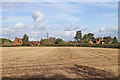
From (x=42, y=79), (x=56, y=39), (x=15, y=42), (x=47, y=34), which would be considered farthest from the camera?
(x=56, y=39)

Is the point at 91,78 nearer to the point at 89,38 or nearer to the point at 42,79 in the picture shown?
the point at 42,79

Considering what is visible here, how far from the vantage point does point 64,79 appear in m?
6.95

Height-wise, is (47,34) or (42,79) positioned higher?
(47,34)

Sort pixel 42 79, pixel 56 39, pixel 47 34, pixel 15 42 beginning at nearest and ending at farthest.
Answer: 1. pixel 42 79
2. pixel 47 34
3. pixel 15 42
4. pixel 56 39

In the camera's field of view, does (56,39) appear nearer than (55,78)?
No

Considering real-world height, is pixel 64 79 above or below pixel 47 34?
below

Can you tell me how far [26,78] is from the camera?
710 centimetres

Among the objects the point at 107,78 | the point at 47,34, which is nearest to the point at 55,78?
the point at 107,78

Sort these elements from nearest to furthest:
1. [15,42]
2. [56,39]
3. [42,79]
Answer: [42,79], [15,42], [56,39]

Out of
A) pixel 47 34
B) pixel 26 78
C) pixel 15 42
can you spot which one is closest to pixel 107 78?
pixel 26 78

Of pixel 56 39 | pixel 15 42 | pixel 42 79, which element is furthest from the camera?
pixel 56 39

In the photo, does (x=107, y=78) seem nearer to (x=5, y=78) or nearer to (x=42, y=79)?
(x=42, y=79)

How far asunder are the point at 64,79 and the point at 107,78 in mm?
2018

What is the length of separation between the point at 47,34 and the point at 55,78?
4567 inches
